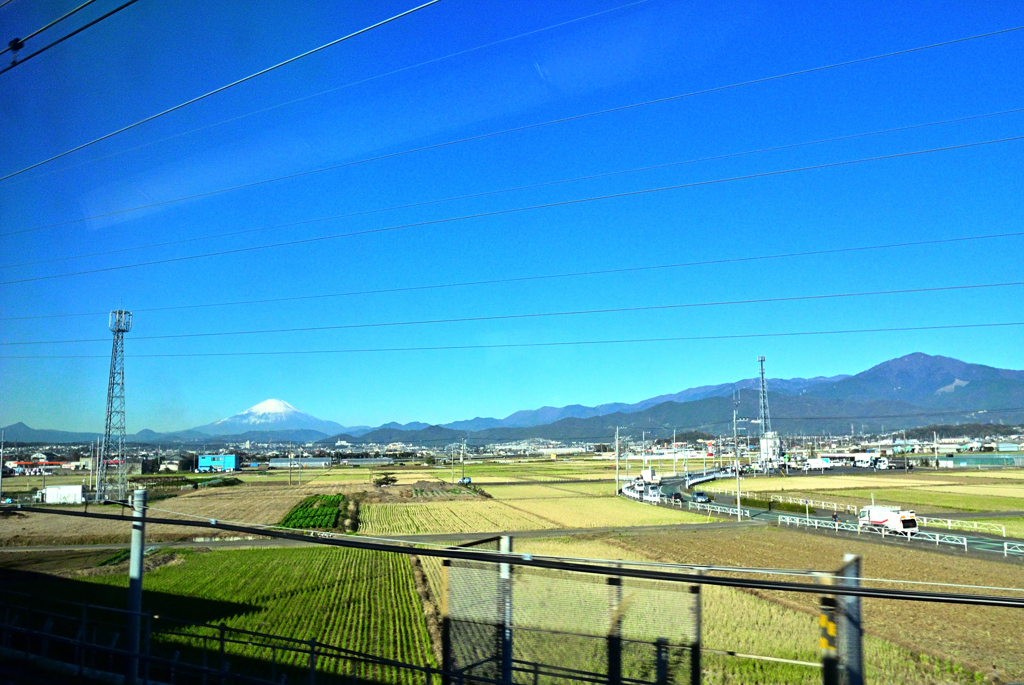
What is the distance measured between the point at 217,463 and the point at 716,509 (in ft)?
158

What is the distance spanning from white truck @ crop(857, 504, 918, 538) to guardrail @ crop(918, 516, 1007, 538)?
228 cm

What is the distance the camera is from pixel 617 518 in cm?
3344

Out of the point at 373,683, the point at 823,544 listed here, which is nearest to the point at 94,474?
the point at 373,683

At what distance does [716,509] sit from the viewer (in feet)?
120

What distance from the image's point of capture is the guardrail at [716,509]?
1367 inches

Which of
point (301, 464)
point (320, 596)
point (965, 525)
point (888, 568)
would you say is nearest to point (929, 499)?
point (965, 525)

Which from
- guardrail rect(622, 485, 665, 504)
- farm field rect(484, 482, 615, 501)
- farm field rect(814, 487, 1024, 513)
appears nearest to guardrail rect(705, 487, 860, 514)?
farm field rect(814, 487, 1024, 513)

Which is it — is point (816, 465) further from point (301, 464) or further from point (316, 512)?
point (316, 512)

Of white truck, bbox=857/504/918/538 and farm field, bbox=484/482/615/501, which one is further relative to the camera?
farm field, bbox=484/482/615/501

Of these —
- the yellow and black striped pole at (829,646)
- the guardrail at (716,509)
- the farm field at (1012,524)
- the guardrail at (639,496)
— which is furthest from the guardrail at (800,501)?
the yellow and black striped pole at (829,646)

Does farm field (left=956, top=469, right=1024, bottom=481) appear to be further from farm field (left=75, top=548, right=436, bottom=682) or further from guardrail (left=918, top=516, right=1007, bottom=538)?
farm field (left=75, top=548, right=436, bottom=682)

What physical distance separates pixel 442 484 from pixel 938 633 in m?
56.1

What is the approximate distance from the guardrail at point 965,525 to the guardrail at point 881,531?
1.59 m

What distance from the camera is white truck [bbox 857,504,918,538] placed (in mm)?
23797
